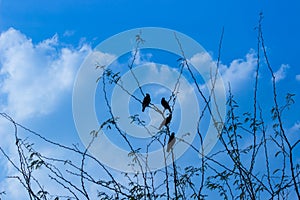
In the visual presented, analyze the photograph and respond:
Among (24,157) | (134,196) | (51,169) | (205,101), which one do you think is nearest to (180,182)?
(134,196)

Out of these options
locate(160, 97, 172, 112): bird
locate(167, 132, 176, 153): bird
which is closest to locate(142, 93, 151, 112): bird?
locate(160, 97, 172, 112): bird

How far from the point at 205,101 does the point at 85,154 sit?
2.12 ft

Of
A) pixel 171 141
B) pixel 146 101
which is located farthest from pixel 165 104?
pixel 171 141

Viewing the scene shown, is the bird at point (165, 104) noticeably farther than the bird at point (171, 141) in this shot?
Yes

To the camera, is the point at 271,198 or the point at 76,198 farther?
the point at 76,198

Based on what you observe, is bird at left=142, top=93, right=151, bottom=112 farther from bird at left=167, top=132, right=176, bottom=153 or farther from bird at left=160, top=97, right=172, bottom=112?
bird at left=167, top=132, right=176, bottom=153

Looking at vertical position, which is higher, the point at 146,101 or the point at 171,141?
the point at 146,101

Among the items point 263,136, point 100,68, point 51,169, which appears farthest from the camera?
point 100,68

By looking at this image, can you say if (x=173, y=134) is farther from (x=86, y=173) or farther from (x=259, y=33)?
(x=259, y=33)

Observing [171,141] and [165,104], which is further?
[165,104]

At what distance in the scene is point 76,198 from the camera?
2.24 meters

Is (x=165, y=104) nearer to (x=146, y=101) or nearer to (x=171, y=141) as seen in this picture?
(x=146, y=101)

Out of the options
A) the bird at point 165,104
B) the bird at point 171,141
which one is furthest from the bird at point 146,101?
the bird at point 171,141

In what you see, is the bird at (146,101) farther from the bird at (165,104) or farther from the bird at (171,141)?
the bird at (171,141)
